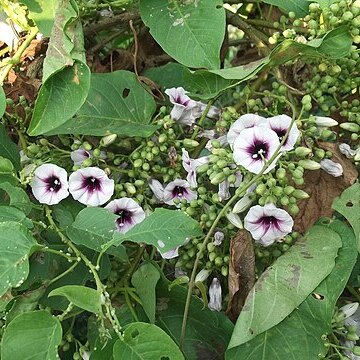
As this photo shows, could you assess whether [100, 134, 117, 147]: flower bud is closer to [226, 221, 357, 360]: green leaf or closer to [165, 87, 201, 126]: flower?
[165, 87, 201, 126]: flower

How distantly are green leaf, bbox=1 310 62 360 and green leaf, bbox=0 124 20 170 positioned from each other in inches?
12.5

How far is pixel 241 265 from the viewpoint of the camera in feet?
4.01

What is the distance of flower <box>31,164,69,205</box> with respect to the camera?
1246 mm

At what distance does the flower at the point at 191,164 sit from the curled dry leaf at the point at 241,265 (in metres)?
0.10

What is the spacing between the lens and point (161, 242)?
43.1 inches

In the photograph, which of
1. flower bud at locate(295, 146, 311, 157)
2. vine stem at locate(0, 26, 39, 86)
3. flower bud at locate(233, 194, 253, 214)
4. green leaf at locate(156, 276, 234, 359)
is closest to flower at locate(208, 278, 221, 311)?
green leaf at locate(156, 276, 234, 359)

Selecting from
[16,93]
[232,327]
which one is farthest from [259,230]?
[16,93]

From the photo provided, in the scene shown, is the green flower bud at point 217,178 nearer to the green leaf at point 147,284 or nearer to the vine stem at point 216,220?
the vine stem at point 216,220

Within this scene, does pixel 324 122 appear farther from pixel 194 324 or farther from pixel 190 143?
pixel 194 324

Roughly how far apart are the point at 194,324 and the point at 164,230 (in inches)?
8.8

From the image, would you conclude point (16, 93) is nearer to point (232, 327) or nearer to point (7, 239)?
point (7, 239)

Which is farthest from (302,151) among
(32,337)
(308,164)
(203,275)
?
(32,337)

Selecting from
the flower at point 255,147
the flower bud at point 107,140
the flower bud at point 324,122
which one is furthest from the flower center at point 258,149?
the flower bud at point 107,140

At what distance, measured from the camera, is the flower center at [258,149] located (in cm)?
117
